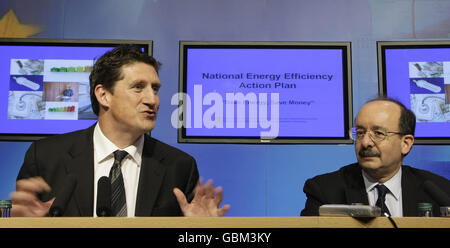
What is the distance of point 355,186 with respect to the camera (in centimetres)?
258

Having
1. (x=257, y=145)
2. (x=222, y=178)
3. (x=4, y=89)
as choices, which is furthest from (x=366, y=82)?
(x=4, y=89)

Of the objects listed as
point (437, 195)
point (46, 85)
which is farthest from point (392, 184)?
point (46, 85)

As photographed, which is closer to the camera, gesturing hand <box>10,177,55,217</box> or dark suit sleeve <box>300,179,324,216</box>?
gesturing hand <box>10,177,55,217</box>

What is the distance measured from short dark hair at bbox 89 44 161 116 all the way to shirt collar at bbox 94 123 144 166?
25 centimetres

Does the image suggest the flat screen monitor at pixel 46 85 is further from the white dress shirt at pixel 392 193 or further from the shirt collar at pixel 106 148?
the white dress shirt at pixel 392 193

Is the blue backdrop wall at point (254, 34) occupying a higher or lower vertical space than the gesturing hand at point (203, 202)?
higher

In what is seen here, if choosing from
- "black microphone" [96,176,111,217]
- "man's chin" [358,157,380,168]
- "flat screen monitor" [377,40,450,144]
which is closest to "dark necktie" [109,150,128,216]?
"black microphone" [96,176,111,217]

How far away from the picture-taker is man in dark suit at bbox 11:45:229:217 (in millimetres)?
2316

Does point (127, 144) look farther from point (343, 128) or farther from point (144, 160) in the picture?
point (343, 128)

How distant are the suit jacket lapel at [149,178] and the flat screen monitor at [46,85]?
0.99 m

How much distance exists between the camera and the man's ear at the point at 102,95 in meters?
2.59

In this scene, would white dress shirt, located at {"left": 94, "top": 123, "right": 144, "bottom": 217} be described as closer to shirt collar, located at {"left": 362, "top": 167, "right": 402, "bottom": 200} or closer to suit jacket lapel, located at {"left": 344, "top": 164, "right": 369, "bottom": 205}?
suit jacket lapel, located at {"left": 344, "top": 164, "right": 369, "bottom": 205}

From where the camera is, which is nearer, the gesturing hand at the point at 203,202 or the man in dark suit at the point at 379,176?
the gesturing hand at the point at 203,202

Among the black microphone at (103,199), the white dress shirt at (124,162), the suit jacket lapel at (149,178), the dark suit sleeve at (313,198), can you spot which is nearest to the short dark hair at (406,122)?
the dark suit sleeve at (313,198)
